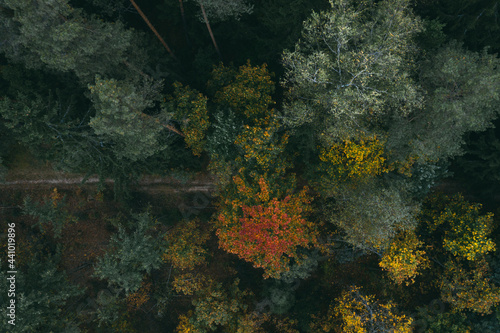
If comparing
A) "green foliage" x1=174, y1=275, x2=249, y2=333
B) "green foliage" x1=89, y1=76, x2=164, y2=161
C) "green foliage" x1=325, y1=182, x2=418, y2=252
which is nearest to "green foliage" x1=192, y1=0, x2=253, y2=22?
"green foliage" x1=89, y1=76, x2=164, y2=161

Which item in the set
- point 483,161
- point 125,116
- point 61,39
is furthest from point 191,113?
point 483,161

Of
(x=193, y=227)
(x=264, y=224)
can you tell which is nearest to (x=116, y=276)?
(x=193, y=227)

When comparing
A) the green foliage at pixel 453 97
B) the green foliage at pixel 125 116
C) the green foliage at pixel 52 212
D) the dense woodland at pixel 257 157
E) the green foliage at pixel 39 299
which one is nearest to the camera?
the green foliage at pixel 125 116

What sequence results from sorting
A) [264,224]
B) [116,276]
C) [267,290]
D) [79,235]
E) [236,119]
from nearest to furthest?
1. [264,224]
2. [236,119]
3. [116,276]
4. [267,290]
5. [79,235]

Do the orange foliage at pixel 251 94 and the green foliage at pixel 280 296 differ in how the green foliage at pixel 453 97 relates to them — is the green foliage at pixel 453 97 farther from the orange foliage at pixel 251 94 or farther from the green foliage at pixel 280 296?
the green foliage at pixel 280 296

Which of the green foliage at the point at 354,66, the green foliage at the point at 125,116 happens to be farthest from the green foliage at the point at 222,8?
the green foliage at the point at 125,116

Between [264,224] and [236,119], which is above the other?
[236,119]

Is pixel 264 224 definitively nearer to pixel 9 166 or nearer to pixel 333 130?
pixel 333 130
